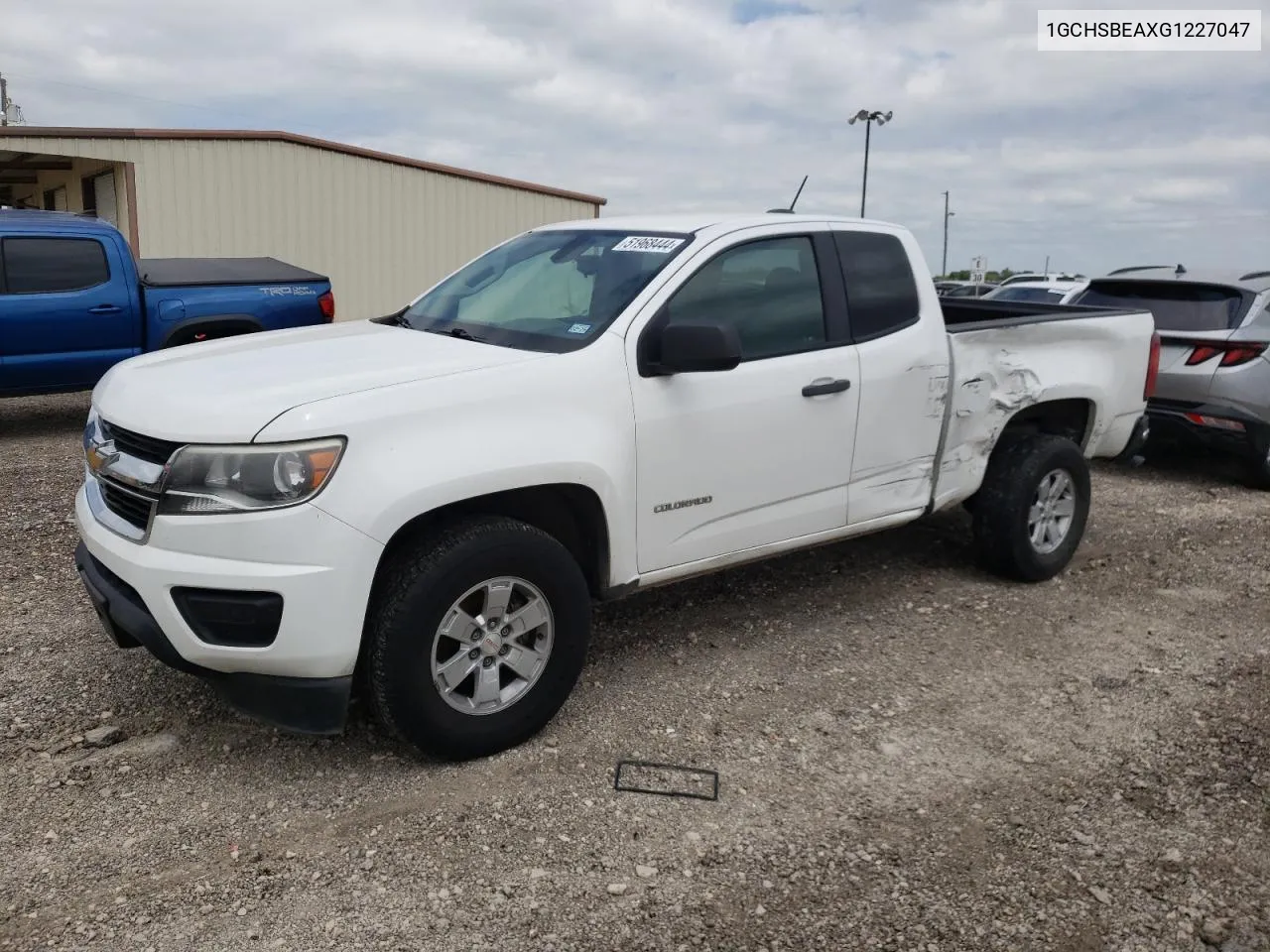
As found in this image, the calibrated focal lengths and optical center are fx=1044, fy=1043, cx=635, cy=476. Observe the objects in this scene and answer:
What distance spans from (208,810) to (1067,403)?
4601 millimetres

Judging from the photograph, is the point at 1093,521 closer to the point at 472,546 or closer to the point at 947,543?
the point at 947,543

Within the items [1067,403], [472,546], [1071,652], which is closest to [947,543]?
[1067,403]

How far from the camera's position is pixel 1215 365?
763cm

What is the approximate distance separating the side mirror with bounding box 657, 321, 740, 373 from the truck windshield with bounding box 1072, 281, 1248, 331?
5.33 m

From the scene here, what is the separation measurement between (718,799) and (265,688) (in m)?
1.46

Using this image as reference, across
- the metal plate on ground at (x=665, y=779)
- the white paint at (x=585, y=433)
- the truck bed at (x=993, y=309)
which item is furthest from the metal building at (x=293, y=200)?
the metal plate on ground at (x=665, y=779)

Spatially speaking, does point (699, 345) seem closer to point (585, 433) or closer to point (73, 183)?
point (585, 433)

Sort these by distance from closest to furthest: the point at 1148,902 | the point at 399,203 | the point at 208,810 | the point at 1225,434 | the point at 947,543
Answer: the point at 1148,902
the point at 208,810
the point at 947,543
the point at 1225,434
the point at 399,203

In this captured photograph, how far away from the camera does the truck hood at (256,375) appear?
3.08 m

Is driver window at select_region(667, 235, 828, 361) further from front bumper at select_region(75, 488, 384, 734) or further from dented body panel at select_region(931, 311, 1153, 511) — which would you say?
front bumper at select_region(75, 488, 384, 734)

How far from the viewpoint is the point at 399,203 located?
1819 cm

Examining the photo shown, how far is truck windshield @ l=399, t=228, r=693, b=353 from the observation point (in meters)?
3.87

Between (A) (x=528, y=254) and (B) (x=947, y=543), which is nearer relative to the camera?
(A) (x=528, y=254)

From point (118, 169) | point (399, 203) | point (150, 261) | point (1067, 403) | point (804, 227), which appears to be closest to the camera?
point (804, 227)
